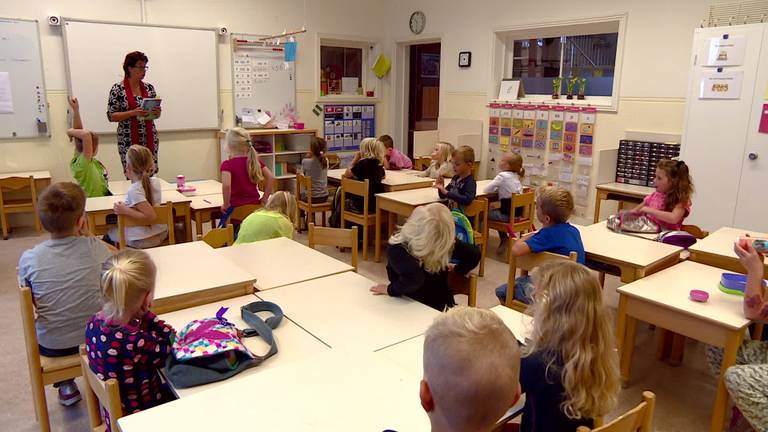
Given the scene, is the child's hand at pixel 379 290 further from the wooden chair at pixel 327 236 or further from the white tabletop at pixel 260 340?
the wooden chair at pixel 327 236

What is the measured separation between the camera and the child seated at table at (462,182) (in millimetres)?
4383

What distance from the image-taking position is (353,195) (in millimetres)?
5109

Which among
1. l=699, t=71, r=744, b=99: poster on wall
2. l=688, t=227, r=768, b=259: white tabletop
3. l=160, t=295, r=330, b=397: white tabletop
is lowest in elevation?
l=160, t=295, r=330, b=397: white tabletop

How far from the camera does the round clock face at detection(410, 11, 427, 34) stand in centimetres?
776

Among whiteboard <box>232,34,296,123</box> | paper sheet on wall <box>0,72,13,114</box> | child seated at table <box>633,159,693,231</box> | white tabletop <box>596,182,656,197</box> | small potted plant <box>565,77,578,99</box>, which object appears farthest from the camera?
whiteboard <box>232,34,296,123</box>

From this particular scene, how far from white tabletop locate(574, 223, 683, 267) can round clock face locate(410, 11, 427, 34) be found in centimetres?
517

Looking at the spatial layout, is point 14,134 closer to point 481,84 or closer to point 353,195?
point 353,195

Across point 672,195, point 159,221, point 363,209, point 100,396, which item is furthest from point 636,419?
point 363,209

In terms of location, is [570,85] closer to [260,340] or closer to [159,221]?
[159,221]

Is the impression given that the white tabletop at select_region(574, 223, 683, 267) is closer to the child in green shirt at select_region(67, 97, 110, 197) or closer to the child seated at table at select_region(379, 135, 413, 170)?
the child seated at table at select_region(379, 135, 413, 170)

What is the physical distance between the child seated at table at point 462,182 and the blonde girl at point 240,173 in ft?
5.00

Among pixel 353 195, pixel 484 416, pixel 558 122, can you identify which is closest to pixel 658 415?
pixel 484 416

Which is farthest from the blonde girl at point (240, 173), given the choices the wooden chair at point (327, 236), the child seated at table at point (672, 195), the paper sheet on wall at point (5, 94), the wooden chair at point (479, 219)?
the paper sheet on wall at point (5, 94)

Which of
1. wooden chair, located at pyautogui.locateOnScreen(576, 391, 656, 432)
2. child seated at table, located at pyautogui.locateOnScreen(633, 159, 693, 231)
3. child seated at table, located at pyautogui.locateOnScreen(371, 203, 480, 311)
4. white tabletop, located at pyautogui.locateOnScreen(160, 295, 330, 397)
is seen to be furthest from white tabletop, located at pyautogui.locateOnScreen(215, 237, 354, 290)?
child seated at table, located at pyautogui.locateOnScreen(633, 159, 693, 231)
